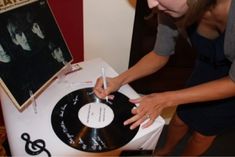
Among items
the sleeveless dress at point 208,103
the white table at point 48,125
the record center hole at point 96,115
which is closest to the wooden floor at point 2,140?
the white table at point 48,125

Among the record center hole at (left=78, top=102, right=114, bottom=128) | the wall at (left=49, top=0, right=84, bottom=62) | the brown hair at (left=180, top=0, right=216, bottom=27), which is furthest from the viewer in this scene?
the wall at (left=49, top=0, right=84, bottom=62)

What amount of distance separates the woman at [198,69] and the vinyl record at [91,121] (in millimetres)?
29

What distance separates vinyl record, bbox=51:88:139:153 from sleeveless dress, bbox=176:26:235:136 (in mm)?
279

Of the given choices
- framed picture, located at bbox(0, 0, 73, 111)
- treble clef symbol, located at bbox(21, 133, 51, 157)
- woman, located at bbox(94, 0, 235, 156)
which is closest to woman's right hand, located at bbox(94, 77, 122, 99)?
woman, located at bbox(94, 0, 235, 156)

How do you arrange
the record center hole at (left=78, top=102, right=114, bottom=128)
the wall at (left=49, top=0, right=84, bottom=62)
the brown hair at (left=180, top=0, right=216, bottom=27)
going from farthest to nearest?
the wall at (left=49, top=0, right=84, bottom=62)
the record center hole at (left=78, top=102, right=114, bottom=128)
the brown hair at (left=180, top=0, right=216, bottom=27)

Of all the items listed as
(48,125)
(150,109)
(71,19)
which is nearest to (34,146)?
(48,125)

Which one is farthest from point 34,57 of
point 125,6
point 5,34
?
point 125,6

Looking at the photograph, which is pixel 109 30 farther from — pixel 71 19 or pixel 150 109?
pixel 150 109

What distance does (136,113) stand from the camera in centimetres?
80

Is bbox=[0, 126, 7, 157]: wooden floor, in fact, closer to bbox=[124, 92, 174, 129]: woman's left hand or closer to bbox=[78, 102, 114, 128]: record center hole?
bbox=[78, 102, 114, 128]: record center hole

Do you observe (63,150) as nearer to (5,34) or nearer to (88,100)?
(88,100)

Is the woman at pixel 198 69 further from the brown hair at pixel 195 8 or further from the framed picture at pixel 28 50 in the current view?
the framed picture at pixel 28 50

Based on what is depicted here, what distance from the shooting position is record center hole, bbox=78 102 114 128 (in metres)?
0.77

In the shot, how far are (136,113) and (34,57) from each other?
1.04 feet
